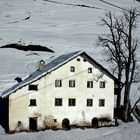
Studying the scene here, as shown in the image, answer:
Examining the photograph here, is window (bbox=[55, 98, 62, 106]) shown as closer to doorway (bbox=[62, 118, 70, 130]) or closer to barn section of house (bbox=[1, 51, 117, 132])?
barn section of house (bbox=[1, 51, 117, 132])

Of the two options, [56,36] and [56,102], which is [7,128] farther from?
[56,36]

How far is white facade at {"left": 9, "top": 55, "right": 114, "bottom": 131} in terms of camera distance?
4844 cm

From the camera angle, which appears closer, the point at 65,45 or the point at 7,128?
the point at 7,128

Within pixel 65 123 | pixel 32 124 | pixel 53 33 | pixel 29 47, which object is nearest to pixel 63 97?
pixel 65 123

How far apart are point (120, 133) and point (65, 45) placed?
170ft

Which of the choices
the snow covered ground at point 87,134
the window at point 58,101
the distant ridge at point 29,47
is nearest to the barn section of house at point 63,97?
the window at point 58,101

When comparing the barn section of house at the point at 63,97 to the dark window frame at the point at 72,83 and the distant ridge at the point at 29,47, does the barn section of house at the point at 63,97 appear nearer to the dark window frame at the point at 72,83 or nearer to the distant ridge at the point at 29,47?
the dark window frame at the point at 72,83

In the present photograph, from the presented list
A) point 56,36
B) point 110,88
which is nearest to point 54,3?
point 56,36

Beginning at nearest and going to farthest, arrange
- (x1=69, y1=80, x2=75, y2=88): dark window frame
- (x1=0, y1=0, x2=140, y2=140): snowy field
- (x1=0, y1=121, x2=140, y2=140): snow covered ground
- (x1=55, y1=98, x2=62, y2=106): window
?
(x1=0, y1=121, x2=140, y2=140): snow covered ground → (x1=0, y1=0, x2=140, y2=140): snowy field → (x1=55, y1=98, x2=62, y2=106): window → (x1=69, y1=80, x2=75, y2=88): dark window frame

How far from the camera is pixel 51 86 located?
49.8 meters

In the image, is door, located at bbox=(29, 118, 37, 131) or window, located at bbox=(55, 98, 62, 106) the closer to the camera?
door, located at bbox=(29, 118, 37, 131)

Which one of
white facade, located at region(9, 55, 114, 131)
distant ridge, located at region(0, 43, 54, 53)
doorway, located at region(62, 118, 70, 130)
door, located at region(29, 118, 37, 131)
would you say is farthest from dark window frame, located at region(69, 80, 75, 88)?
distant ridge, located at region(0, 43, 54, 53)

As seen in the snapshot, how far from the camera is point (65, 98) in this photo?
50344 millimetres

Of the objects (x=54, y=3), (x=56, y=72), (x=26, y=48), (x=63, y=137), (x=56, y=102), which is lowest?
(x=63, y=137)
